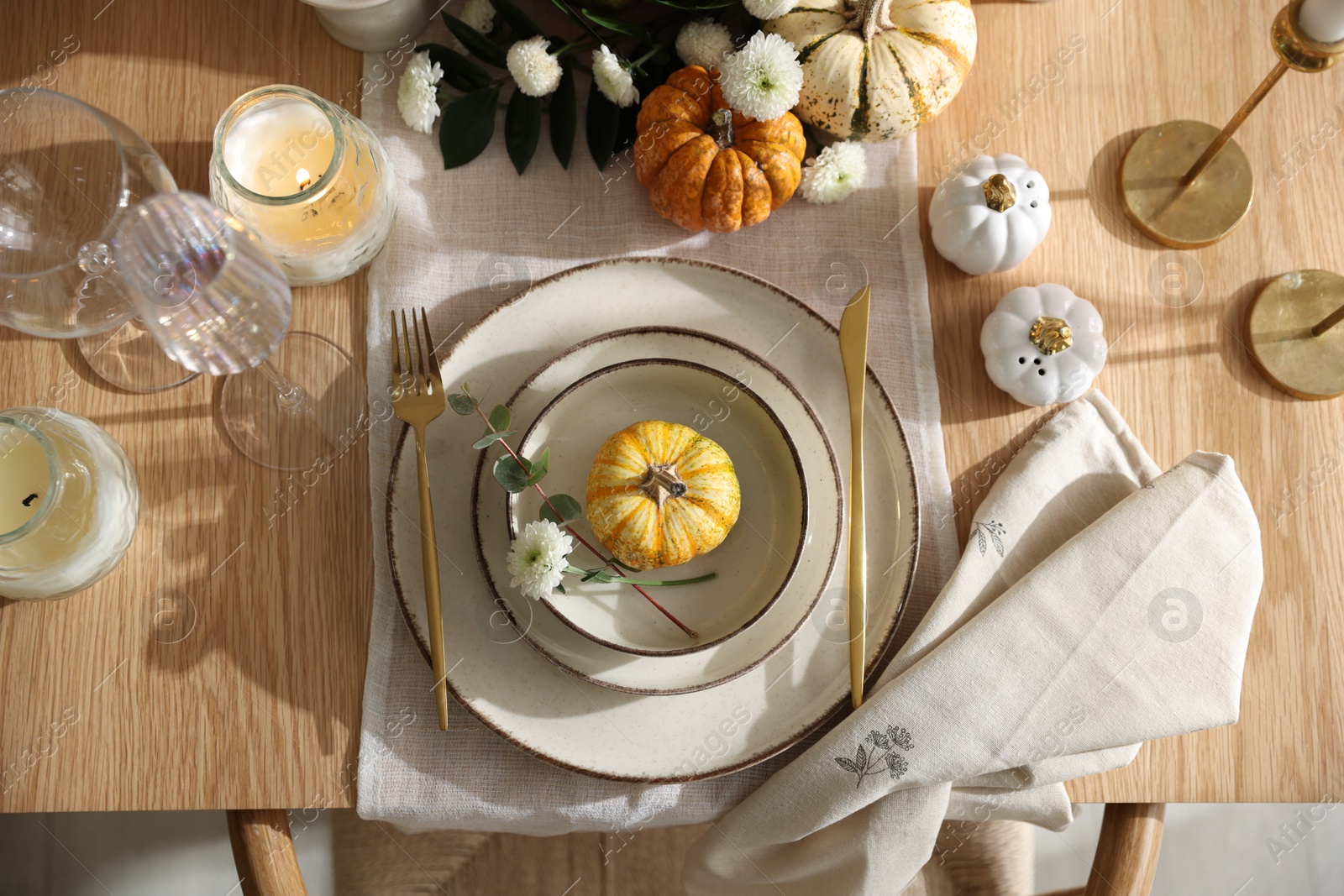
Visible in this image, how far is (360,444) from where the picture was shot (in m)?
0.90

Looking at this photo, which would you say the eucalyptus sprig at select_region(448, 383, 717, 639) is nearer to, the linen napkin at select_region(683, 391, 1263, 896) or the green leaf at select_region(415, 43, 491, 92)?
the linen napkin at select_region(683, 391, 1263, 896)

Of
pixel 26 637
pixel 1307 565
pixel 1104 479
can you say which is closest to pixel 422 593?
pixel 26 637

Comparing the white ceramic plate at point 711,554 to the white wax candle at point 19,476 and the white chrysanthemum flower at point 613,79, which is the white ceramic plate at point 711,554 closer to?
the white chrysanthemum flower at point 613,79

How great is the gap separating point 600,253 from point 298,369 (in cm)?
36

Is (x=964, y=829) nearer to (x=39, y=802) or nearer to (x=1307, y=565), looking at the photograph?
(x=1307, y=565)

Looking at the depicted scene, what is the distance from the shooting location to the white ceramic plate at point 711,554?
0.83 meters

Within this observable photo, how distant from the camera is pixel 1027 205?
929 mm

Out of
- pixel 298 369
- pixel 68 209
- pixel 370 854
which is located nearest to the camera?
pixel 68 209

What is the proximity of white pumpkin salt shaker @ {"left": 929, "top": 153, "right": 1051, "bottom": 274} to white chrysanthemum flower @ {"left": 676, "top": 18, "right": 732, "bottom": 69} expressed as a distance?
29 cm

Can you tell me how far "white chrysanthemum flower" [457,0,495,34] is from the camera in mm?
969

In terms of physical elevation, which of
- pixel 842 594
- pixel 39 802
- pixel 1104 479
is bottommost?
pixel 39 802

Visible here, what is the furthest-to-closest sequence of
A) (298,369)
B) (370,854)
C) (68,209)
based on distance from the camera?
(370,854) < (298,369) < (68,209)

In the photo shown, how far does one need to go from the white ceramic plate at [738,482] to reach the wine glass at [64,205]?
1.36 ft

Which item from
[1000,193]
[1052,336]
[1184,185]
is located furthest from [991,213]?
[1184,185]
